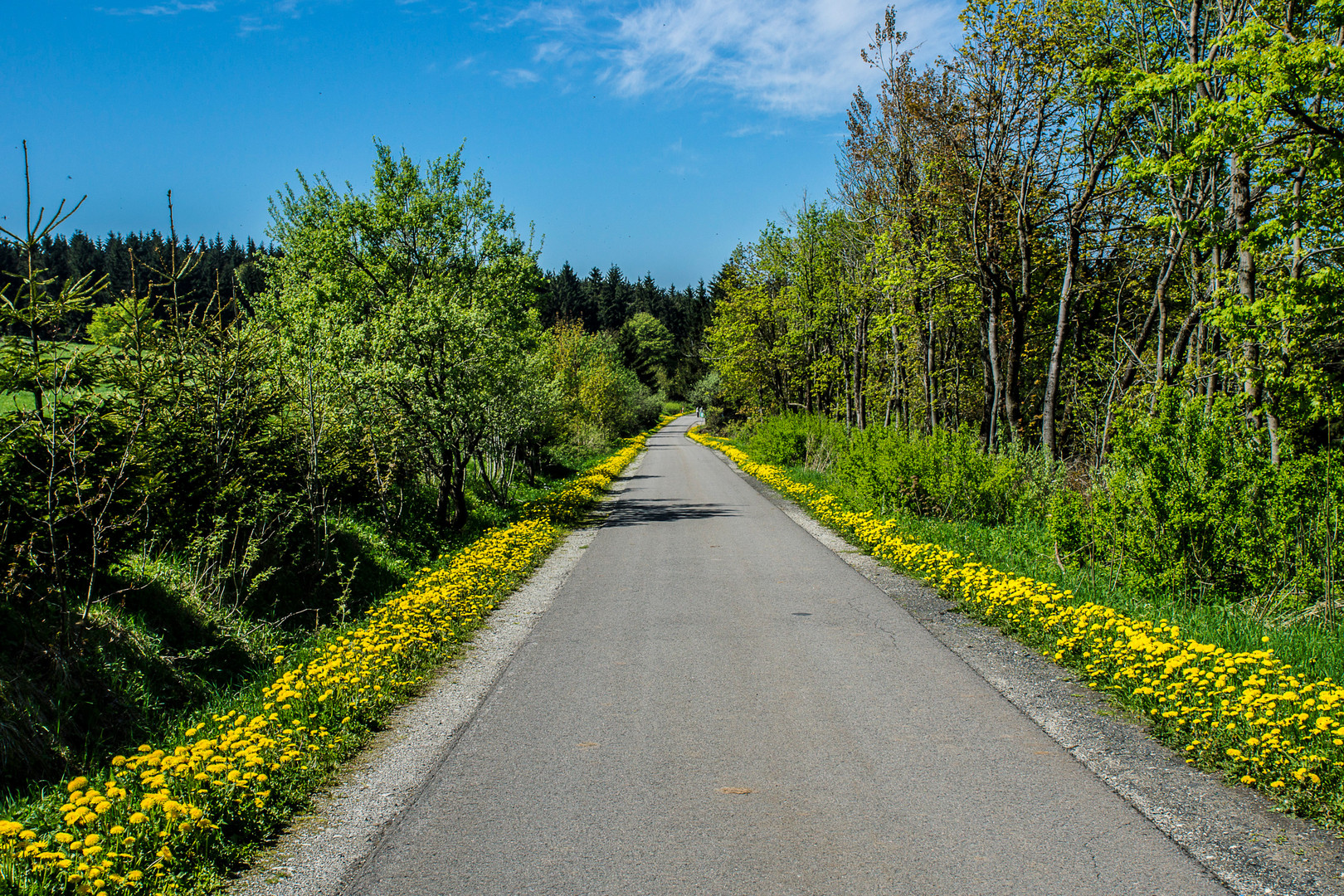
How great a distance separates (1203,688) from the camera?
16.1 ft

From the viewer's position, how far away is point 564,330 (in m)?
43.0

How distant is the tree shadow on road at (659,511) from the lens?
16484 mm

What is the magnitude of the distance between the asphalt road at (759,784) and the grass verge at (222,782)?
29.1 inches

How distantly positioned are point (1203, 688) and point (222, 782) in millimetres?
5743

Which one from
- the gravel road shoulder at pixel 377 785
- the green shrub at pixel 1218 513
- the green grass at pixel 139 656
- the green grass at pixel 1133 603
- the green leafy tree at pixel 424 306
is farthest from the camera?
the green leafy tree at pixel 424 306

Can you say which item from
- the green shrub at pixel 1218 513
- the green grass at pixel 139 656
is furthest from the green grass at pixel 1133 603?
the green grass at pixel 139 656

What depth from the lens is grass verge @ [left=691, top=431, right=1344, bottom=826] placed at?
158 inches

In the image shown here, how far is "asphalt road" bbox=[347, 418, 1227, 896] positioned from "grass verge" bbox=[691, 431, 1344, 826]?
80 centimetres

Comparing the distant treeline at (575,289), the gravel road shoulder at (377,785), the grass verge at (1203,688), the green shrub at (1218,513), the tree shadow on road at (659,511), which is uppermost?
the distant treeline at (575,289)

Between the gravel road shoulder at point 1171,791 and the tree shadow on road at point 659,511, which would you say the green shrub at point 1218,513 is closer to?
the gravel road shoulder at point 1171,791

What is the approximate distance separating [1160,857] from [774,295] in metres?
33.2

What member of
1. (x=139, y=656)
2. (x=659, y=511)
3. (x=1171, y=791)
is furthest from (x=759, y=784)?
(x=659, y=511)

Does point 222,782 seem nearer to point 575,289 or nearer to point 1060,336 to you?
point 1060,336

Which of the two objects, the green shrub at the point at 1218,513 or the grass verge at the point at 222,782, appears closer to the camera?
the grass verge at the point at 222,782
